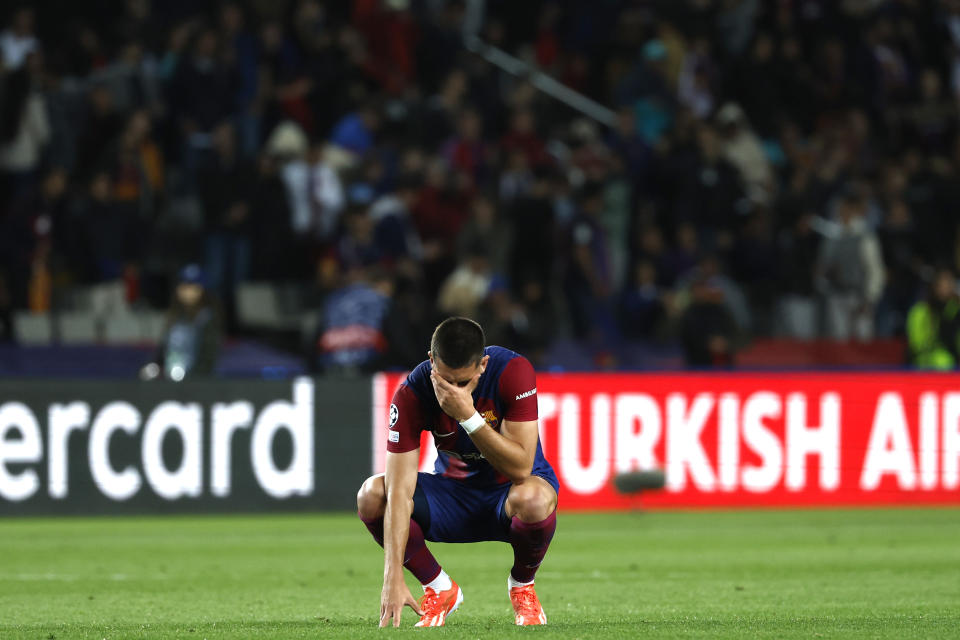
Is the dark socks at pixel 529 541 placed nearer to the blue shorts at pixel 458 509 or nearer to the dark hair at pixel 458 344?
the blue shorts at pixel 458 509

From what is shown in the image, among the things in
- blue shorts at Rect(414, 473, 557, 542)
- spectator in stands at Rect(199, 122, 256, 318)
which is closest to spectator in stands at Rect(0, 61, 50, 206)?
spectator in stands at Rect(199, 122, 256, 318)

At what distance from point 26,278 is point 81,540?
4.79 metres

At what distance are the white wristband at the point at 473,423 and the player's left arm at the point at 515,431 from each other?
0.03m

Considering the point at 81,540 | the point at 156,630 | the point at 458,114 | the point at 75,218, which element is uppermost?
the point at 458,114

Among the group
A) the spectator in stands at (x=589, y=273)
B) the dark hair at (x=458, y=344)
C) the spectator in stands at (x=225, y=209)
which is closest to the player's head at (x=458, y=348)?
the dark hair at (x=458, y=344)

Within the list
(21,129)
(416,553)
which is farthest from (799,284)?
(416,553)

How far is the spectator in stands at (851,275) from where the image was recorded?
1880cm

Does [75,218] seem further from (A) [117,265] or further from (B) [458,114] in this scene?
(B) [458,114]

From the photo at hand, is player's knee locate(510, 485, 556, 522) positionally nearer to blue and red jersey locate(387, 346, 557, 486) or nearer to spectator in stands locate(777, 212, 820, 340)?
blue and red jersey locate(387, 346, 557, 486)

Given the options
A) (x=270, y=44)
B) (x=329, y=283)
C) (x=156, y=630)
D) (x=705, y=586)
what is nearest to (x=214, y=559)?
(x=705, y=586)

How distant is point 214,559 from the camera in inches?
456

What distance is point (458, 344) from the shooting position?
6.57m

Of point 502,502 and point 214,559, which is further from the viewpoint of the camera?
point 214,559

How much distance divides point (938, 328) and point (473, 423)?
11484 millimetres
